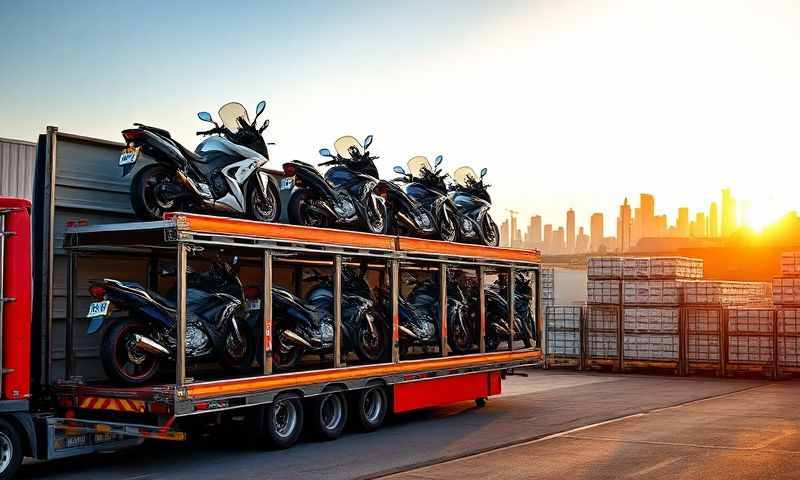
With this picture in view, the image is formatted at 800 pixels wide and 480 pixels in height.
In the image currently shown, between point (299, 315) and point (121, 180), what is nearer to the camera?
point (121, 180)

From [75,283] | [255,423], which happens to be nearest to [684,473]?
[255,423]

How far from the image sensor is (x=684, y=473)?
10.1 m

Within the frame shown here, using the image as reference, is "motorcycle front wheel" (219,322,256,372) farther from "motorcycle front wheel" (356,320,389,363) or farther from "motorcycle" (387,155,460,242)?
"motorcycle" (387,155,460,242)

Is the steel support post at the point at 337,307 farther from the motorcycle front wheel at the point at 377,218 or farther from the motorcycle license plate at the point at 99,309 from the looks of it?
the motorcycle license plate at the point at 99,309

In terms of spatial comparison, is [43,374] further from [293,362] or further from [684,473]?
[684,473]

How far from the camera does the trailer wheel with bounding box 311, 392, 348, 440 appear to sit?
488 inches

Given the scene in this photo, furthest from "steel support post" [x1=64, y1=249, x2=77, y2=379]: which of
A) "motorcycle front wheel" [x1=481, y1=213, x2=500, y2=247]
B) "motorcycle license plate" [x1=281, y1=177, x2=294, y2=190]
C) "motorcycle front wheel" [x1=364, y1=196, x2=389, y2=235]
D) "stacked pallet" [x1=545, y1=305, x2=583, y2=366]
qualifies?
"stacked pallet" [x1=545, y1=305, x2=583, y2=366]

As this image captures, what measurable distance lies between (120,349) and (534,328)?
381 inches

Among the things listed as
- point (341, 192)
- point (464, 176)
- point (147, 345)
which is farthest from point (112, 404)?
point (464, 176)

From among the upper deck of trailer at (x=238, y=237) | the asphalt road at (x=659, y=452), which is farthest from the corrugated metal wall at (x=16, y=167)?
the asphalt road at (x=659, y=452)

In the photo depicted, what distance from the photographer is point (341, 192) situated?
14273 mm

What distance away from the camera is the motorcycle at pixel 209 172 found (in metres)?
10.9

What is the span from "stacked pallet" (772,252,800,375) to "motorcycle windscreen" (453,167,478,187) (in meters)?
9.47

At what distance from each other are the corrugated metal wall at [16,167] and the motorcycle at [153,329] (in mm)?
1696
